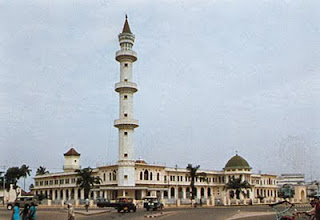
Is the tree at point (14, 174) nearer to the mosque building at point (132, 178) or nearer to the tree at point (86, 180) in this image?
the mosque building at point (132, 178)

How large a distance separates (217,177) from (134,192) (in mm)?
24949

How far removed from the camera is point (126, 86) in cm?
6028

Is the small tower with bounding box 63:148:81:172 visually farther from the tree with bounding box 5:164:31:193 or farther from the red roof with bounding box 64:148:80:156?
the tree with bounding box 5:164:31:193

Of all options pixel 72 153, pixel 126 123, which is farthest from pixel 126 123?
pixel 72 153

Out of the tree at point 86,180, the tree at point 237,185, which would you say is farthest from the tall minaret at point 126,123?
the tree at point 237,185

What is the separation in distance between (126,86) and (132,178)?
44.6 ft

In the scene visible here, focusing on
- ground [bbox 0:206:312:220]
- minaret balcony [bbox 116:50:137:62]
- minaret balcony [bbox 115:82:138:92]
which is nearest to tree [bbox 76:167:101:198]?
minaret balcony [bbox 115:82:138:92]

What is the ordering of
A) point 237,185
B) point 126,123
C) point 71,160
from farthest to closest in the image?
point 71,160, point 237,185, point 126,123

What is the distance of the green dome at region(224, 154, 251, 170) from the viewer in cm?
Answer: 7976

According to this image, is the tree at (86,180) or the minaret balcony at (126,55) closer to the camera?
the minaret balcony at (126,55)

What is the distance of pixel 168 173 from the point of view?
234 feet

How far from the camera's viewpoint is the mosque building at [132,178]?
199ft

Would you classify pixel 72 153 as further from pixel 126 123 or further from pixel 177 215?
pixel 177 215

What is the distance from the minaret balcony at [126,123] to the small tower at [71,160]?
26.9 meters
